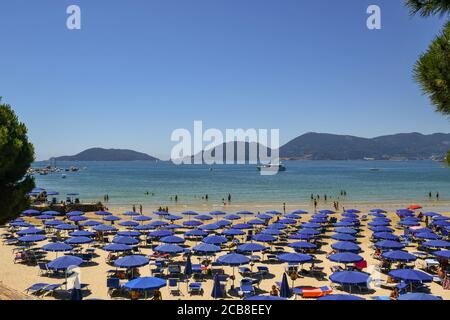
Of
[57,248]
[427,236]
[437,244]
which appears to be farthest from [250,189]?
[57,248]

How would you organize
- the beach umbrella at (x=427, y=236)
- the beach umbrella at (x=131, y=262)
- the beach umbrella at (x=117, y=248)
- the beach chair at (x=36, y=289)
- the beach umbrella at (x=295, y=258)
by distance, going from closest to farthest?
the beach chair at (x=36, y=289) < the beach umbrella at (x=131, y=262) < the beach umbrella at (x=295, y=258) < the beach umbrella at (x=117, y=248) < the beach umbrella at (x=427, y=236)

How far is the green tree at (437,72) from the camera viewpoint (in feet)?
19.0

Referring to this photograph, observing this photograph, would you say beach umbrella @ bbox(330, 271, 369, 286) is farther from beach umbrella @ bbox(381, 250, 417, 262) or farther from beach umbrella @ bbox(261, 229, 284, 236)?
beach umbrella @ bbox(261, 229, 284, 236)

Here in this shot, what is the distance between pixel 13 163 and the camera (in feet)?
44.0

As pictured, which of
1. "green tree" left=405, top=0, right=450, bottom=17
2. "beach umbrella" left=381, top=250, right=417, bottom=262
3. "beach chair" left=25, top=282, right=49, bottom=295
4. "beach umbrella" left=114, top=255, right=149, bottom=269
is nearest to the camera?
"green tree" left=405, top=0, right=450, bottom=17

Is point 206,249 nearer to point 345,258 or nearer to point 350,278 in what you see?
point 345,258

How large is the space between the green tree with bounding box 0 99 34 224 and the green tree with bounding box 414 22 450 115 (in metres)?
12.3

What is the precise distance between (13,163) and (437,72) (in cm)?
1353

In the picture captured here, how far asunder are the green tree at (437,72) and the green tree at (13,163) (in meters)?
12.3

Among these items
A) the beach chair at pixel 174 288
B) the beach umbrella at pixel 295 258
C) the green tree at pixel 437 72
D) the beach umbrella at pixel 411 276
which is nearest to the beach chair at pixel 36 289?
the beach chair at pixel 174 288

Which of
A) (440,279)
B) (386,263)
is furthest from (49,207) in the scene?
(440,279)

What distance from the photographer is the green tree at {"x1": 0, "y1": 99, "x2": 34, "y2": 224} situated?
12.9 meters

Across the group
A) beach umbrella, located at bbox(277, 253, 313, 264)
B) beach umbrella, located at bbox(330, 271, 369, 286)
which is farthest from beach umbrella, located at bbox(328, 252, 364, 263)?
beach umbrella, located at bbox(330, 271, 369, 286)

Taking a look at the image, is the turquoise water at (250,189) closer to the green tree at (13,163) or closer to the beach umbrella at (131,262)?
the beach umbrella at (131,262)
